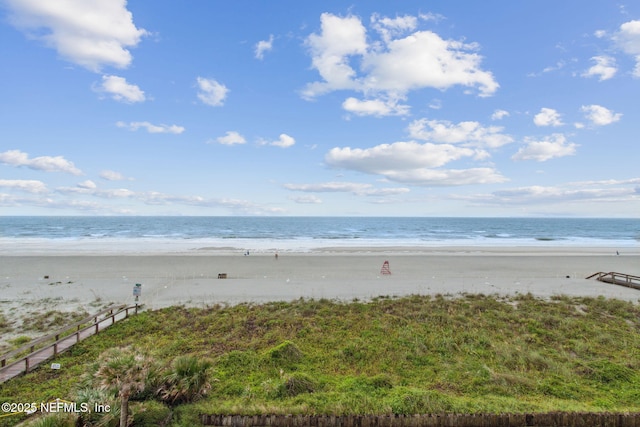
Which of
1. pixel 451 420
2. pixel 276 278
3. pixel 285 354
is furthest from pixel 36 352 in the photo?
pixel 276 278

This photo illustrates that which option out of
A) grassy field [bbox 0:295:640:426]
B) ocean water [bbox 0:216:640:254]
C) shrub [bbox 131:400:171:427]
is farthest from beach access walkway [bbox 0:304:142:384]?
ocean water [bbox 0:216:640:254]

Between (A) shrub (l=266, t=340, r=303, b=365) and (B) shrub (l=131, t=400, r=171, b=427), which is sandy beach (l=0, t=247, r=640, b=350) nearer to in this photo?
(A) shrub (l=266, t=340, r=303, b=365)

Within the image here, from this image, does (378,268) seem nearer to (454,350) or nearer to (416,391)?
(454,350)

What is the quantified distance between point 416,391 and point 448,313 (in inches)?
307

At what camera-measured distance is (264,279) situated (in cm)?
2314

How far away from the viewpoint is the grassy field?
7000 millimetres

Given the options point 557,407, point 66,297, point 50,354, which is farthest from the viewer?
point 66,297

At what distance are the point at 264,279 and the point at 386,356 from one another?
47.6 feet

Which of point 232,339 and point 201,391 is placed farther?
point 232,339

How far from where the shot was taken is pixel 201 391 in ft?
24.3

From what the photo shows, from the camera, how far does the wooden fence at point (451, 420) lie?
239 inches

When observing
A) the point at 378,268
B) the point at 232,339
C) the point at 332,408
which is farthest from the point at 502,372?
the point at 378,268

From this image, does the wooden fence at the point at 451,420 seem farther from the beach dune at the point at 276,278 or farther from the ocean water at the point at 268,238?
the ocean water at the point at 268,238

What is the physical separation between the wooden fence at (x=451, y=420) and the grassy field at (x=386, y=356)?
0.37m
